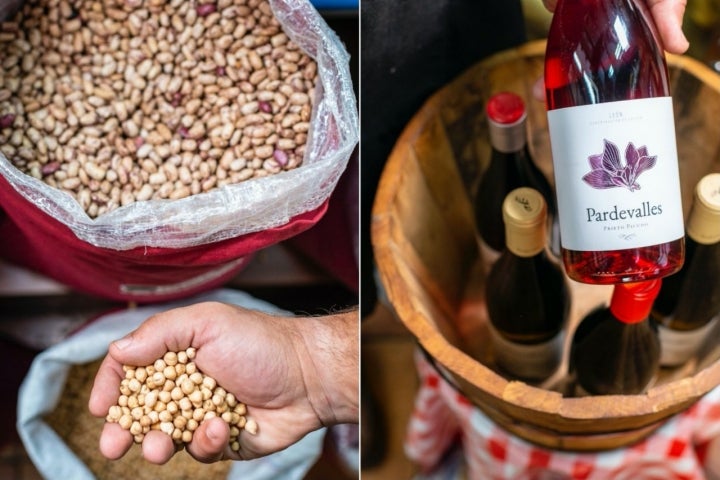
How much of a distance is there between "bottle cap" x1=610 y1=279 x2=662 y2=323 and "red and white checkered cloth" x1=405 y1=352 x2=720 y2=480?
2.6 inches

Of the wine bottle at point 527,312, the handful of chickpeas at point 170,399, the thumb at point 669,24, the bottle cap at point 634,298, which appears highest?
the thumb at point 669,24

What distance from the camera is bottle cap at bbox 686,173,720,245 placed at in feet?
1.35

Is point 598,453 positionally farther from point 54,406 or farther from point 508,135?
Answer: point 54,406

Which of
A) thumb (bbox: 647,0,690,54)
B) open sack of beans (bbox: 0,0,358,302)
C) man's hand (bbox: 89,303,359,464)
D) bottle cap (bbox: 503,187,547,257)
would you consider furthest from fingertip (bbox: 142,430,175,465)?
thumb (bbox: 647,0,690,54)

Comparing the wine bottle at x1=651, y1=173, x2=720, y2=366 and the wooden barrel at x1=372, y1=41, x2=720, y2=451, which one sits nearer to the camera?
the wooden barrel at x1=372, y1=41, x2=720, y2=451

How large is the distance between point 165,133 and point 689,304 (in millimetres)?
381

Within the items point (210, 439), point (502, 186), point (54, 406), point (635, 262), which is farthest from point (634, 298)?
point (54, 406)

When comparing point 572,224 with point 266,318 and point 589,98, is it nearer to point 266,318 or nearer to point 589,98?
point 589,98

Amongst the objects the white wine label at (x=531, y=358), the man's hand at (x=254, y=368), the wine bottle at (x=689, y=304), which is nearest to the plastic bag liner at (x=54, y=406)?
the man's hand at (x=254, y=368)

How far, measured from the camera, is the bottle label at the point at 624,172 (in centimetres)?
37

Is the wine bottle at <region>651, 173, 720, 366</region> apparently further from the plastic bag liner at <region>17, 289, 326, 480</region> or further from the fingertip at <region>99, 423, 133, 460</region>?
the fingertip at <region>99, 423, 133, 460</region>

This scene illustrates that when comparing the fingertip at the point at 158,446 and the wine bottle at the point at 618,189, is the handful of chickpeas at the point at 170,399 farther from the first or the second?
the wine bottle at the point at 618,189

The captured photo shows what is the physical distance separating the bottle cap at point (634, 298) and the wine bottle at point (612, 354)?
5 cm

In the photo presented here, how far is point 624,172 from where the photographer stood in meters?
0.37
